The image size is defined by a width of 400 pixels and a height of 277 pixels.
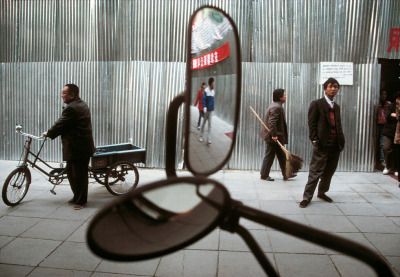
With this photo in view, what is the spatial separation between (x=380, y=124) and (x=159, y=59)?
5.23 m

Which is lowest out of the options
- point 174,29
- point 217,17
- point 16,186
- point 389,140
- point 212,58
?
point 16,186

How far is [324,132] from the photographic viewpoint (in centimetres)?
579

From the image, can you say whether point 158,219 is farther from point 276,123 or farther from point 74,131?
point 276,123

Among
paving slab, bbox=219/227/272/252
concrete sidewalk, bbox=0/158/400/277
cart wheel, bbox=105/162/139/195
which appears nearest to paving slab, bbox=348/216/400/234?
concrete sidewalk, bbox=0/158/400/277

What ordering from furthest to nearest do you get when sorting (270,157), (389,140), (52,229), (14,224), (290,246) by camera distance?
(389,140) < (270,157) < (14,224) < (52,229) < (290,246)

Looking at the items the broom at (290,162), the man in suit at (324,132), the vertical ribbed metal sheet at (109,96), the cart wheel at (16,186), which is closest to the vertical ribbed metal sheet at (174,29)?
the vertical ribbed metal sheet at (109,96)

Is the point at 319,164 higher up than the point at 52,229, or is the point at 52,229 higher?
the point at 319,164

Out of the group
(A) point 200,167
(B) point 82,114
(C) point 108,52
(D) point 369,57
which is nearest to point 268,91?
(D) point 369,57

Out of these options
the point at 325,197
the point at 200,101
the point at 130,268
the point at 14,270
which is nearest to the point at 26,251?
the point at 14,270

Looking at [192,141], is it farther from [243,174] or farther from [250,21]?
[250,21]

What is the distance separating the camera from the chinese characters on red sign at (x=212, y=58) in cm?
101

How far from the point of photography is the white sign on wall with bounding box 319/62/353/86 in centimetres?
836

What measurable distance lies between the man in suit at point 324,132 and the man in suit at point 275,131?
1700mm

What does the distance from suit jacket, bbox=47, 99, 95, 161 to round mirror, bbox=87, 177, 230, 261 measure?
4.94 meters
